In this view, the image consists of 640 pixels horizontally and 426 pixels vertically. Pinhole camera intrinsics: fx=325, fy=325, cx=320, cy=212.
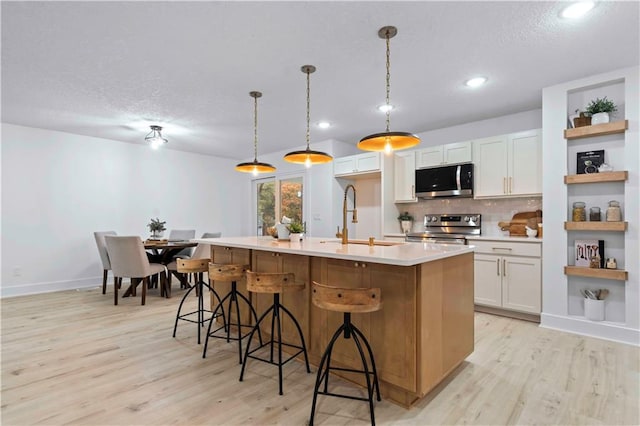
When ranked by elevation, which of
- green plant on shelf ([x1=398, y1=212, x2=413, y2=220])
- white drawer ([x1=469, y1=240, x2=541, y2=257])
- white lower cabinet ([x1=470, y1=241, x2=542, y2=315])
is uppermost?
green plant on shelf ([x1=398, y1=212, x2=413, y2=220])

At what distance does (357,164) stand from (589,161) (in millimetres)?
2983

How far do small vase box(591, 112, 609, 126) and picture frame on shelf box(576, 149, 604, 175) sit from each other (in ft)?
0.93

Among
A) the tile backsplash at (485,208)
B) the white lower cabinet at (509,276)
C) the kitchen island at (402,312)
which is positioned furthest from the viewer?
the tile backsplash at (485,208)

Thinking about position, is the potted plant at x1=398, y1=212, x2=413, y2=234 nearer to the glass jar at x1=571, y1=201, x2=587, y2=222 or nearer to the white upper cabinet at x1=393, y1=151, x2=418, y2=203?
the white upper cabinet at x1=393, y1=151, x2=418, y2=203

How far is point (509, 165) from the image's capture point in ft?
13.1

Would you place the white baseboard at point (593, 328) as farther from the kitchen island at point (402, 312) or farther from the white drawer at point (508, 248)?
the kitchen island at point (402, 312)

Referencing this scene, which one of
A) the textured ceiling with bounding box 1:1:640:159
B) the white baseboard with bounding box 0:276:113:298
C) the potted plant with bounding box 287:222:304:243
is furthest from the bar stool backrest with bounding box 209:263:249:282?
the white baseboard with bounding box 0:276:113:298

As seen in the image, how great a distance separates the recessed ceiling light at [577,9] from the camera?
2125 millimetres

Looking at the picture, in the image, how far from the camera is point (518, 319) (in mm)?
3717

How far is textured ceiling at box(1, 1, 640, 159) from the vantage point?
7.30ft

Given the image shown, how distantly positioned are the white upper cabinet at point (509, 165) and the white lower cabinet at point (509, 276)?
703 mm

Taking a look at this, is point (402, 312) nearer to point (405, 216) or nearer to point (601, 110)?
point (601, 110)

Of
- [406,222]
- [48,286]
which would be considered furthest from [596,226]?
[48,286]

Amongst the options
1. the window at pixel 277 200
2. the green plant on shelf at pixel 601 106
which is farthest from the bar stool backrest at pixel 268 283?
the window at pixel 277 200
